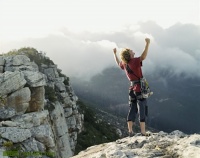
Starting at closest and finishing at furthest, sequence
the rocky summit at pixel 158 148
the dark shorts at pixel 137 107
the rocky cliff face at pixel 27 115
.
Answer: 1. the rocky summit at pixel 158 148
2. the dark shorts at pixel 137 107
3. the rocky cliff face at pixel 27 115

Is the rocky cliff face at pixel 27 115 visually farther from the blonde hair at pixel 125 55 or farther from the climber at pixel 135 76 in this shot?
the blonde hair at pixel 125 55

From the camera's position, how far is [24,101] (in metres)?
29.6

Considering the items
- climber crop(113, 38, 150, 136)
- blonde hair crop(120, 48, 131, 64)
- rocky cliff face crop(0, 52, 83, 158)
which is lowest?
rocky cliff face crop(0, 52, 83, 158)

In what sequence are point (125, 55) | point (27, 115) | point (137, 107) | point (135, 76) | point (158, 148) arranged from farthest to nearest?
point (27, 115) → point (137, 107) → point (135, 76) → point (125, 55) → point (158, 148)

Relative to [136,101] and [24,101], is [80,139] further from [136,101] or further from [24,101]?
[136,101]

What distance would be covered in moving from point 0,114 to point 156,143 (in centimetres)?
1667

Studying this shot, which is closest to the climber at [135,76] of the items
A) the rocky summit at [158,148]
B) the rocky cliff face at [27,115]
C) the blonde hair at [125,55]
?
the blonde hair at [125,55]

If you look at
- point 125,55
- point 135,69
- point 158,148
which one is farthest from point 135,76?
point 158,148

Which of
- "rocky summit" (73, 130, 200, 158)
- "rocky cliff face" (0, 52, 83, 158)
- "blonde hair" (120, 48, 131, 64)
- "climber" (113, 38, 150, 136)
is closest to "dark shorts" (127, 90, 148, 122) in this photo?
"climber" (113, 38, 150, 136)

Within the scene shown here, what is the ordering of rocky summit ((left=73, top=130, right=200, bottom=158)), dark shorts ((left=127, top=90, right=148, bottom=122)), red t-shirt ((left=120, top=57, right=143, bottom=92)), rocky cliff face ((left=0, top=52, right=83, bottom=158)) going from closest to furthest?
rocky summit ((left=73, top=130, right=200, bottom=158)) → red t-shirt ((left=120, top=57, right=143, bottom=92)) → dark shorts ((left=127, top=90, right=148, bottom=122)) → rocky cliff face ((left=0, top=52, right=83, bottom=158))

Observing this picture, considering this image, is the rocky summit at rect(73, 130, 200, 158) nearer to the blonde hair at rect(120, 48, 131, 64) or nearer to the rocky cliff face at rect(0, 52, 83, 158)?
the blonde hair at rect(120, 48, 131, 64)

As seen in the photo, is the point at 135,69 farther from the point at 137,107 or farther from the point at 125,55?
the point at 137,107

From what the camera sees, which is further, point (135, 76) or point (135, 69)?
point (135, 76)

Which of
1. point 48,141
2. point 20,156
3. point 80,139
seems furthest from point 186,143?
point 80,139
